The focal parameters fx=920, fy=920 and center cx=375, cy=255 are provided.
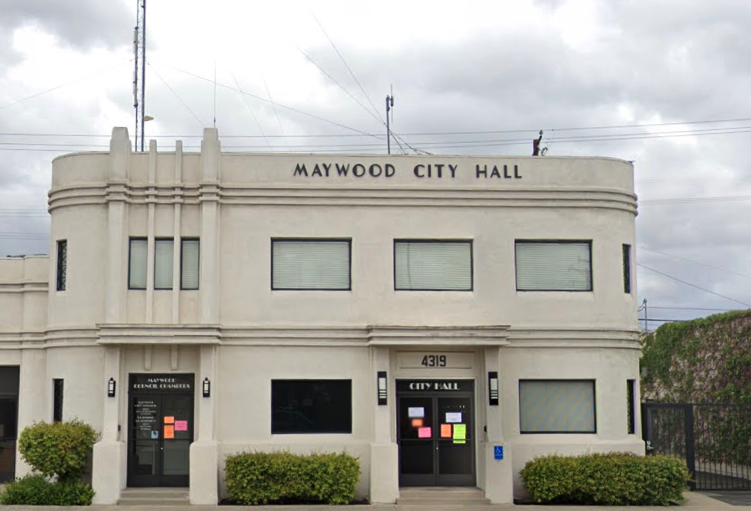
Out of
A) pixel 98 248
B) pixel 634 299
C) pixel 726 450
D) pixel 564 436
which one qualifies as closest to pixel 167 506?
pixel 98 248

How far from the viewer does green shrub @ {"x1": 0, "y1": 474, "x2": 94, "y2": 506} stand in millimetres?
21391

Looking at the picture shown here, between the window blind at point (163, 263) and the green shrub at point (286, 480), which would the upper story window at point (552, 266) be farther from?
the window blind at point (163, 263)

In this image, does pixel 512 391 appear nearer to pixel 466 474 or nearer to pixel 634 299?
pixel 466 474

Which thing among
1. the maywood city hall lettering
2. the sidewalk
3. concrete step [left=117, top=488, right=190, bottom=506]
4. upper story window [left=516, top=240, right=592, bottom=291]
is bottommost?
the sidewalk

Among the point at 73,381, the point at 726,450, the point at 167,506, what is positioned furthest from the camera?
the point at 726,450

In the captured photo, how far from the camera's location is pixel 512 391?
23156mm

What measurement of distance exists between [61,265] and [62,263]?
0.06m


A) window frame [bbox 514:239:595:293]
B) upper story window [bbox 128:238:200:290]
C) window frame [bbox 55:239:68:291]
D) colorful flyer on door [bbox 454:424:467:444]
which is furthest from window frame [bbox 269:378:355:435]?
window frame [bbox 55:239:68:291]

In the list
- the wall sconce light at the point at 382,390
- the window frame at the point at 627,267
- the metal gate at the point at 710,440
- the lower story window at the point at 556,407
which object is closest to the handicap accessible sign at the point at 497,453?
the lower story window at the point at 556,407

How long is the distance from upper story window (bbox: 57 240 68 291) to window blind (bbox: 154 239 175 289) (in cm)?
244

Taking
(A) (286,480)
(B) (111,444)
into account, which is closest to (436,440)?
(A) (286,480)

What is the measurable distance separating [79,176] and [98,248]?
1967mm

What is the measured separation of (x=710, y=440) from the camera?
2894 cm

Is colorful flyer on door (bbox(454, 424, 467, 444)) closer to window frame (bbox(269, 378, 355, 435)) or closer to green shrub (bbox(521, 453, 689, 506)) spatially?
green shrub (bbox(521, 453, 689, 506))
